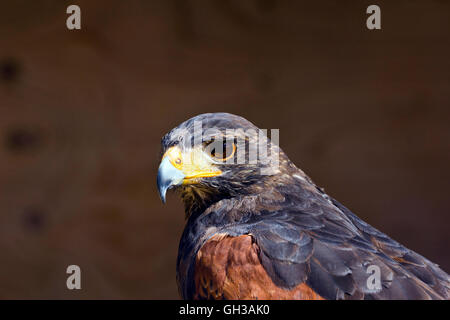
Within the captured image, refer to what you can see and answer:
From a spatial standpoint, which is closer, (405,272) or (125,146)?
(405,272)

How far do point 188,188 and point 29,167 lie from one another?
1624 mm

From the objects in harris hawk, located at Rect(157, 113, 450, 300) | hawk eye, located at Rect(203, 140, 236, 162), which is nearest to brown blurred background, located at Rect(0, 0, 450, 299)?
harris hawk, located at Rect(157, 113, 450, 300)

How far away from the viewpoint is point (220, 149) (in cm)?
244

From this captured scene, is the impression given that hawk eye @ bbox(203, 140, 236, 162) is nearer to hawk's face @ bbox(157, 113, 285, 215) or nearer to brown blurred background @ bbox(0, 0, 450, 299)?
hawk's face @ bbox(157, 113, 285, 215)

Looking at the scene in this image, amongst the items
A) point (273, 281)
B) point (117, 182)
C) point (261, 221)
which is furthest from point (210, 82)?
point (273, 281)

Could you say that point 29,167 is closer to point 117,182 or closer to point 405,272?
point 117,182

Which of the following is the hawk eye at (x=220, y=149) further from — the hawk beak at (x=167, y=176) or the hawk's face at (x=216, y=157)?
the hawk beak at (x=167, y=176)

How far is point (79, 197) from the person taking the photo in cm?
372

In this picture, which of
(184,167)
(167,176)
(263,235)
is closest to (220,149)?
(184,167)

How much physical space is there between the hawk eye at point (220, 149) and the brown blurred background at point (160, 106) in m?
1.34

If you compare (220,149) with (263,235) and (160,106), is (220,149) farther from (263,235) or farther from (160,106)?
(160,106)

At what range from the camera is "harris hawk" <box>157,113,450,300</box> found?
1.93m
